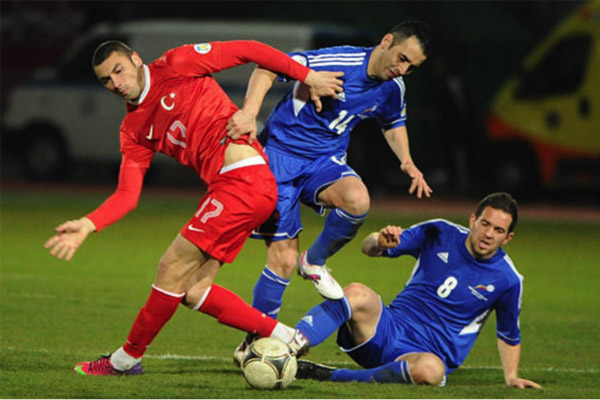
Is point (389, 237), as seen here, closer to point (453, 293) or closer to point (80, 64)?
point (453, 293)

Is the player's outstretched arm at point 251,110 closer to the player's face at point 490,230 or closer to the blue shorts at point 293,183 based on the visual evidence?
the blue shorts at point 293,183

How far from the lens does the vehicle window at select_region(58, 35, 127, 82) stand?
20.0 meters

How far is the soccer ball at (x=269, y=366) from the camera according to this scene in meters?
6.73

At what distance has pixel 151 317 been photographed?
6.92 metres

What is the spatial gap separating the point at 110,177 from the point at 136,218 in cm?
583

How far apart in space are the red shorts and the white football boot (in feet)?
2.06

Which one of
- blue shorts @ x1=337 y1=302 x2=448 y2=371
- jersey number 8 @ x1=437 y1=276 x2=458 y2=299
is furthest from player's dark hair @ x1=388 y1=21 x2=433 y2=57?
blue shorts @ x1=337 y1=302 x2=448 y2=371

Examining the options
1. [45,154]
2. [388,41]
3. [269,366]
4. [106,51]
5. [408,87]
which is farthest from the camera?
[408,87]

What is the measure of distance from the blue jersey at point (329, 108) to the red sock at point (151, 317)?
4.84 feet

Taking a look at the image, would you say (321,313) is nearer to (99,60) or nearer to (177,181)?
(99,60)

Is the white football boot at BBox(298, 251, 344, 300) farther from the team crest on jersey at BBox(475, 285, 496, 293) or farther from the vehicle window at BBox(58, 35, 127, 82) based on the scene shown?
the vehicle window at BBox(58, 35, 127, 82)

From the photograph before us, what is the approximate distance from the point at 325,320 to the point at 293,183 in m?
1.05

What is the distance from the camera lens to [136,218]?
1720cm

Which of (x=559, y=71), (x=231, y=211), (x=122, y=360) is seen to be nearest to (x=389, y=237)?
(x=231, y=211)
